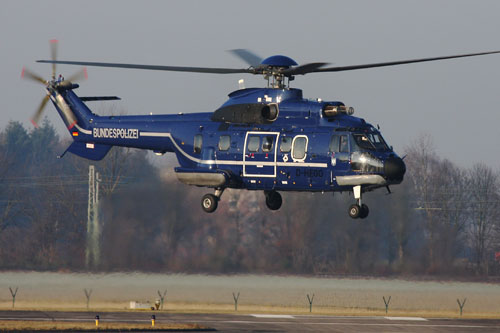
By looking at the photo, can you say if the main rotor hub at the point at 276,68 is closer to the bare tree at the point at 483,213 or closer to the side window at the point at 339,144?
the side window at the point at 339,144

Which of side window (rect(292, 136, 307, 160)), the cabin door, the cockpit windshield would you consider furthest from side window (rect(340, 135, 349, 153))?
the cabin door

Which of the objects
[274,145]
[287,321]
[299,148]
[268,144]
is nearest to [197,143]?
[268,144]

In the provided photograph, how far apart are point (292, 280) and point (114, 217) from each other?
12.3 meters

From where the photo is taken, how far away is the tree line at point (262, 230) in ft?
181

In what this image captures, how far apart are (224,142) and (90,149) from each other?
7.95 m

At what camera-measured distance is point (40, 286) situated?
58281 millimetres

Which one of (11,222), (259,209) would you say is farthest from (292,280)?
(11,222)

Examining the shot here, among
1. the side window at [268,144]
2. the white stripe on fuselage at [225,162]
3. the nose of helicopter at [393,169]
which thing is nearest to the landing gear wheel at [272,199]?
the white stripe on fuselage at [225,162]

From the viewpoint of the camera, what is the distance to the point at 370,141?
112 feet

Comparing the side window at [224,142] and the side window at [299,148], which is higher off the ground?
the side window at [224,142]

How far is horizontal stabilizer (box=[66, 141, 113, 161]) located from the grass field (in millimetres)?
16327

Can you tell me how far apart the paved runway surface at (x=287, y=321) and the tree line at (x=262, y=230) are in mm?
3455

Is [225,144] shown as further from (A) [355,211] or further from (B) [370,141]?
(A) [355,211]

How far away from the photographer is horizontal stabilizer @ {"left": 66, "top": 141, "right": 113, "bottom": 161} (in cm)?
4166
